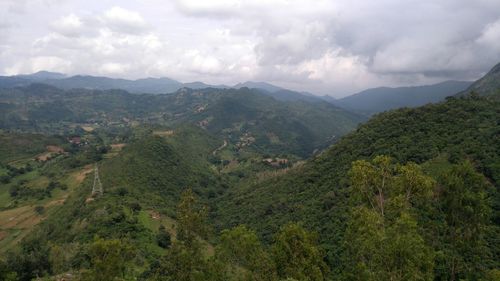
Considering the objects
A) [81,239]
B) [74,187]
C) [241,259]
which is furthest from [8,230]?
[241,259]

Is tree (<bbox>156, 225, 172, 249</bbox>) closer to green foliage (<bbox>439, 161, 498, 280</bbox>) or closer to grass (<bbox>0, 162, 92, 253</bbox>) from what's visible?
grass (<bbox>0, 162, 92, 253</bbox>)

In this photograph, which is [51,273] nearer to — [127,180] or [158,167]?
[127,180]

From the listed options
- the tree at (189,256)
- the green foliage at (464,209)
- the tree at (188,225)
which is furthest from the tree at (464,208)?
the tree at (188,225)

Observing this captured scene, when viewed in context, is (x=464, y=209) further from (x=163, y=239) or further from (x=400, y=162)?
(x=163, y=239)

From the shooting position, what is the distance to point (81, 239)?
52.8m

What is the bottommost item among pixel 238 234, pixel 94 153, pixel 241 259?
pixel 94 153

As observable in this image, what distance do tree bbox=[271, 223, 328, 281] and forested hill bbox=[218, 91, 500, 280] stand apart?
44.2 feet

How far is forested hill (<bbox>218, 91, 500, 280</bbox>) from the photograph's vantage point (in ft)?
139

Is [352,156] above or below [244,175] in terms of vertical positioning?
above

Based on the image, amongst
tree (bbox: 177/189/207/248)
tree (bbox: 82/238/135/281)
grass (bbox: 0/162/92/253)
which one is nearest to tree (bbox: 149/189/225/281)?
tree (bbox: 177/189/207/248)

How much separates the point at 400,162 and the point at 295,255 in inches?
1532

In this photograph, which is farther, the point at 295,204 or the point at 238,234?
the point at 295,204

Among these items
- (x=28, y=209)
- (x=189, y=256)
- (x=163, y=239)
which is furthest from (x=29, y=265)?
(x=28, y=209)

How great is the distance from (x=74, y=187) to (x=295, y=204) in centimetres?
6152
